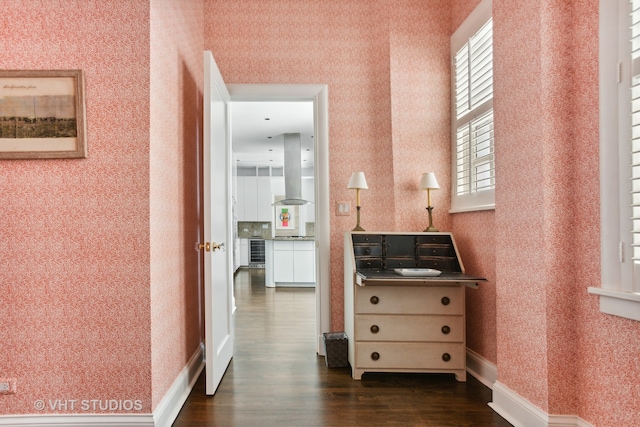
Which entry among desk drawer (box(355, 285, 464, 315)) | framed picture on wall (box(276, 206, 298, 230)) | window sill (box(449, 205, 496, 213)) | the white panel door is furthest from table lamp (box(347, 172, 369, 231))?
framed picture on wall (box(276, 206, 298, 230))

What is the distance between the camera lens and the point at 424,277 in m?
2.52

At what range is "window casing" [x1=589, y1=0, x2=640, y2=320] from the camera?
159cm

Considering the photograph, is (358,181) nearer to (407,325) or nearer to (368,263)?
(368,263)

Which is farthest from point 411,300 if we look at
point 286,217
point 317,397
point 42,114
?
point 286,217

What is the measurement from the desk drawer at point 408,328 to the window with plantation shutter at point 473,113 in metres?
0.81

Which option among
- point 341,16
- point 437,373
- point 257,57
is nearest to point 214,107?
point 257,57

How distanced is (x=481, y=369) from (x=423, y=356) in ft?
1.38

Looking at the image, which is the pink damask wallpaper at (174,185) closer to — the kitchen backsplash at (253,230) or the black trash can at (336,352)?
the black trash can at (336,352)

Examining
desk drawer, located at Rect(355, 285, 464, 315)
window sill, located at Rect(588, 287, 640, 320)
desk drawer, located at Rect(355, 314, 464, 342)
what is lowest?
desk drawer, located at Rect(355, 314, 464, 342)

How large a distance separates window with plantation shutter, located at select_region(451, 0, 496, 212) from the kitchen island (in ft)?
12.8

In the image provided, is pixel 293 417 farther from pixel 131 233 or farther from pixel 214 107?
pixel 214 107

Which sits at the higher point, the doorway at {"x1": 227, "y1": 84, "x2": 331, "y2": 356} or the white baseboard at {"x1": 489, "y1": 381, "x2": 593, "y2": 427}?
the doorway at {"x1": 227, "y1": 84, "x2": 331, "y2": 356}

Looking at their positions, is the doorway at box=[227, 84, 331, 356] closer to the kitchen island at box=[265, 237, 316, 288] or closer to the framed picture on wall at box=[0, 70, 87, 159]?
the framed picture on wall at box=[0, 70, 87, 159]

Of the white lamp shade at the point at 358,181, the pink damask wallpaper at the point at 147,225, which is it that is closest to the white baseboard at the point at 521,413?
the pink damask wallpaper at the point at 147,225
